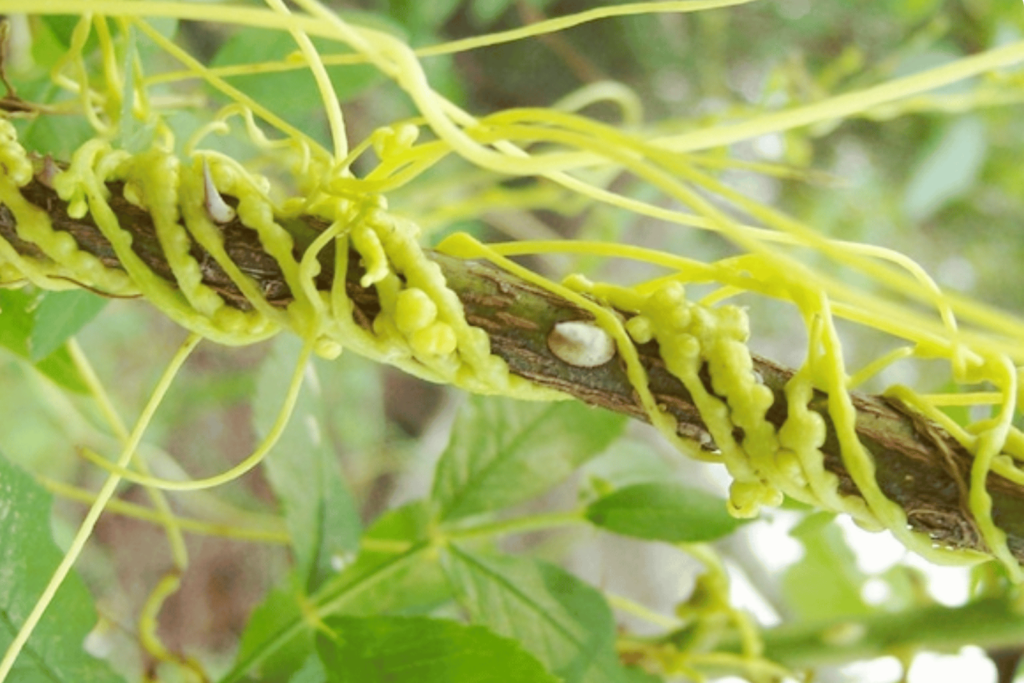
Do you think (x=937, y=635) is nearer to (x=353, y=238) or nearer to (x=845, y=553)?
(x=845, y=553)

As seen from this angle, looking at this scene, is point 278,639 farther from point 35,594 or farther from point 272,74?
point 272,74

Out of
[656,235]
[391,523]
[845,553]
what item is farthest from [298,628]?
[656,235]

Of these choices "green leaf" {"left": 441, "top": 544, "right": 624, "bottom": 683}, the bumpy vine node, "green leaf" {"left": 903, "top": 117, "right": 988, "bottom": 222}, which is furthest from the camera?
"green leaf" {"left": 903, "top": 117, "right": 988, "bottom": 222}

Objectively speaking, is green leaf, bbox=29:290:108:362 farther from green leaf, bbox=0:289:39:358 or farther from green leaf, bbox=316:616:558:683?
green leaf, bbox=316:616:558:683

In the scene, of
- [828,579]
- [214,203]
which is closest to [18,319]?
[214,203]

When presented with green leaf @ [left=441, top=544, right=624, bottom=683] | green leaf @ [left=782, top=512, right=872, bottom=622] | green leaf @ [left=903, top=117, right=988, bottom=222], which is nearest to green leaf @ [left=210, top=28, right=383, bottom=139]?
green leaf @ [left=441, top=544, right=624, bottom=683]

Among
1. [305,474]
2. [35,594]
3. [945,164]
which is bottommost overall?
[35,594]

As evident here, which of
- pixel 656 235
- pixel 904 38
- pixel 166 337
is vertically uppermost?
pixel 904 38
